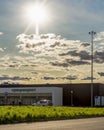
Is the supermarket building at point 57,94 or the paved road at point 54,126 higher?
the supermarket building at point 57,94

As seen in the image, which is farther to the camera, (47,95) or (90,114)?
(47,95)

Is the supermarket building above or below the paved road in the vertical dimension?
above

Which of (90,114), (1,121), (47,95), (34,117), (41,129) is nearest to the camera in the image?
(41,129)

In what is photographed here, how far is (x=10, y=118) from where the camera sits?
33906 millimetres

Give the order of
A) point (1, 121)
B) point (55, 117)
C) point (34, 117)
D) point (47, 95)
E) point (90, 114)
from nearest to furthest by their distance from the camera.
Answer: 1. point (1, 121)
2. point (34, 117)
3. point (55, 117)
4. point (90, 114)
5. point (47, 95)

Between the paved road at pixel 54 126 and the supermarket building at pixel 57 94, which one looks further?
the supermarket building at pixel 57 94

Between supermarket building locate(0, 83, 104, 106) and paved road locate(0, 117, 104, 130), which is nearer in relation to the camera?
paved road locate(0, 117, 104, 130)

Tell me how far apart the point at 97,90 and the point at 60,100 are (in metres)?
10.3

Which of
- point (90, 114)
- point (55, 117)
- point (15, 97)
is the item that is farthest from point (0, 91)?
point (55, 117)

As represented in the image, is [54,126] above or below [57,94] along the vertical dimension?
below

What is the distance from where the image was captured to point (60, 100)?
108562 mm

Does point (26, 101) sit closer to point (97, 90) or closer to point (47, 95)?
point (47, 95)

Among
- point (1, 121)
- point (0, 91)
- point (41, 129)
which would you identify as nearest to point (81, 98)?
point (0, 91)

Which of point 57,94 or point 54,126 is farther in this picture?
point 57,94
